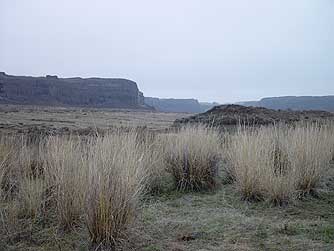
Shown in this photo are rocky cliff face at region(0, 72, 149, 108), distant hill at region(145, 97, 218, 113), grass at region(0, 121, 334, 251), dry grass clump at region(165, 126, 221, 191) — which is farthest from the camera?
distant hill at region(145, 97, 218, 113)

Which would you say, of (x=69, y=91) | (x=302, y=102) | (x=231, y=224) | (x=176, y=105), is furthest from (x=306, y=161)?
(x=176, y=105)

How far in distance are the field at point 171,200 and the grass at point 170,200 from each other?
1cm

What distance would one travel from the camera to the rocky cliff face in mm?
99562

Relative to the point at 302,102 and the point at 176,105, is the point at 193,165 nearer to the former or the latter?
the point at 302,102

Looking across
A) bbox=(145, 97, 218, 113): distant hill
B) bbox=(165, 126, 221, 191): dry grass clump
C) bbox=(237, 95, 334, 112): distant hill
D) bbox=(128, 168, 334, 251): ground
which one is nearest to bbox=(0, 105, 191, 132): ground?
bbox=(165, 126, 221, 191): dry grass clump

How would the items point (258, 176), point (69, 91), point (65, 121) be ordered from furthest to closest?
point (69, 91) < point (65, 121) < point (258, 176)

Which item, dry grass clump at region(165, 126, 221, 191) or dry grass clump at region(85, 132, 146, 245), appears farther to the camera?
dry grass clump at region(165, 126, 221, 191)

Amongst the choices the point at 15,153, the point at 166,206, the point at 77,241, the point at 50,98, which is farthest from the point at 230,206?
the point at 50,98

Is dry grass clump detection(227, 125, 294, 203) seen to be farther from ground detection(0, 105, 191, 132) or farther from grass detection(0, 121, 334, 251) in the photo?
ground detection(0, 105, 191, 132)

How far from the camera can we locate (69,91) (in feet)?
357

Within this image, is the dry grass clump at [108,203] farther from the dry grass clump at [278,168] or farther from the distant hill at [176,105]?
the distant hill at [176,105]

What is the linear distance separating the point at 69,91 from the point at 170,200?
346ft

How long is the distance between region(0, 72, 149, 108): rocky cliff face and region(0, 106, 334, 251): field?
301 feet

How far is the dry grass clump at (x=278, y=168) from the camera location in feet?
20.7
